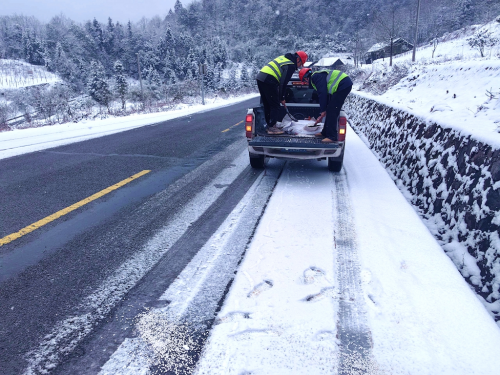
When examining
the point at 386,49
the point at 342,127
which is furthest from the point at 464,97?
the point at 386,49

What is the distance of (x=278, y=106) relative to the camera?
6.34m

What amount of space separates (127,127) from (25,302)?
35.1ft

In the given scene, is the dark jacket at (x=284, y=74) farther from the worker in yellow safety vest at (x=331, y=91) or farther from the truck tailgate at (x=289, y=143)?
the truck tailgate at (x=289, y=143)

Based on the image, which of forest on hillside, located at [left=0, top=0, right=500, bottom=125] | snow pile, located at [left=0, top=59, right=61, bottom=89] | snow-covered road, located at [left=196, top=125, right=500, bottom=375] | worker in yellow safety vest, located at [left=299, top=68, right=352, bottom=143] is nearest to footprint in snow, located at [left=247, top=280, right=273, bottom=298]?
snow-covered road, located at [left=196, top=125, right=500, bottom=375]

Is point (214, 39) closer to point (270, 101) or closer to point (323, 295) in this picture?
point (270, 101)

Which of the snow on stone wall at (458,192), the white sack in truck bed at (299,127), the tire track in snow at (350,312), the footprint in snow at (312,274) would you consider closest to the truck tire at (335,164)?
the white sack in truck bed at (299,127)

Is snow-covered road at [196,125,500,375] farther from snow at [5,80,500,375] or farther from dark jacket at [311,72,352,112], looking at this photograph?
dark jacket at [311,72,352,112]

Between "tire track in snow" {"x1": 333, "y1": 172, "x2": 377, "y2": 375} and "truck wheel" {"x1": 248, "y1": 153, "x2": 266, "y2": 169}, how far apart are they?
253cm

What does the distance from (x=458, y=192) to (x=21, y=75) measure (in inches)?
5794

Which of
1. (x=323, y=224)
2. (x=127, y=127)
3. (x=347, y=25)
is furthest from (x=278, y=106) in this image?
(x=347, y=25)

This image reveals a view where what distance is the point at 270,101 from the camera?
6.21 metres

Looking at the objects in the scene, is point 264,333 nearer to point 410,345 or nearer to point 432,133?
point 410,345

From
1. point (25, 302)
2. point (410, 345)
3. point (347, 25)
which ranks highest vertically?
point (347, 25)

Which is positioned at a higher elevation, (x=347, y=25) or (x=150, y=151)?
(x=347, y=25)
